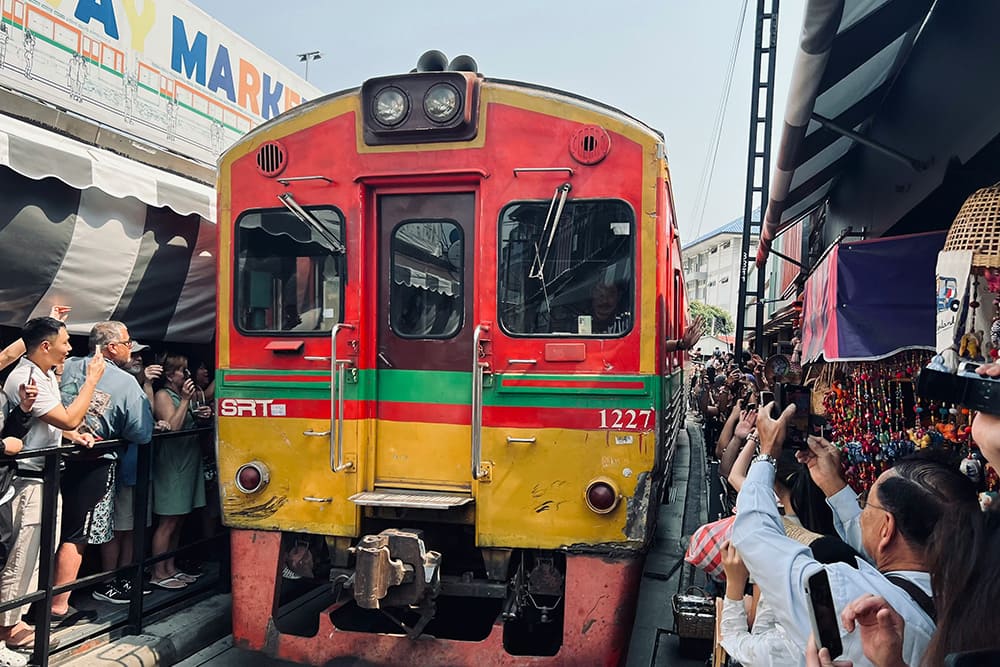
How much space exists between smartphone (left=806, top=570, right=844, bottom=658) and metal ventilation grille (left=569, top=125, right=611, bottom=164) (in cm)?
277

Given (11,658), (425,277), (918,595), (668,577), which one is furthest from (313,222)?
(668,577)

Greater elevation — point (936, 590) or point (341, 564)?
point (936, 590)

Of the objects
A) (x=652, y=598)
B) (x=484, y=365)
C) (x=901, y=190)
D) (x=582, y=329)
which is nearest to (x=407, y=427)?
(x=484, y=365)

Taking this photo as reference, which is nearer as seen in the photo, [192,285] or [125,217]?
[125,217]

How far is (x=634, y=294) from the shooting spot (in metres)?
3.98

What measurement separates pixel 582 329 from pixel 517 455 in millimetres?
768

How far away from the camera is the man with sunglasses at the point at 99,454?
4441mm

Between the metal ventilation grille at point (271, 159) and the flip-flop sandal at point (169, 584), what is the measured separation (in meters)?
2.92

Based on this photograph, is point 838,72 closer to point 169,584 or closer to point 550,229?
point 550,229

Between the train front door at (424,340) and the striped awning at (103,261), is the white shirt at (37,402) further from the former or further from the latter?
the train front door at (424,340)

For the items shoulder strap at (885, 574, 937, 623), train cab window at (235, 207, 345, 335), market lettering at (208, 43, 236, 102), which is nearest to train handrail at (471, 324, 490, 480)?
train cab window at (235, 207, 345, 335)

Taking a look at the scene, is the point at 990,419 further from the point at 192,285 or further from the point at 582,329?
the point at 192,285

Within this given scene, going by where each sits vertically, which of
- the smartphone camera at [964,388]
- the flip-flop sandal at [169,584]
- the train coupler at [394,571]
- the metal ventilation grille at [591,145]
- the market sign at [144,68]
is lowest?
the flip-flop sandal at [169,584]

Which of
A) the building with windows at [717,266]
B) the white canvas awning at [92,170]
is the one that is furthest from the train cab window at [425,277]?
the building with windows at [717,266]
